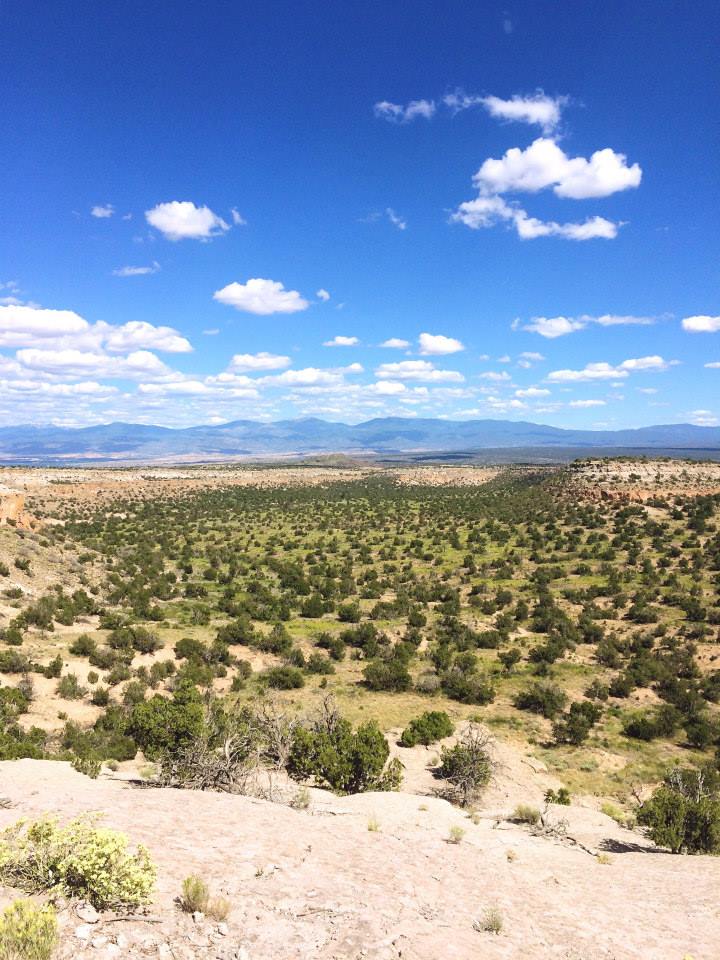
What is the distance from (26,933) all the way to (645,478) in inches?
2976

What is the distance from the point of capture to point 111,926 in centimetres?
572

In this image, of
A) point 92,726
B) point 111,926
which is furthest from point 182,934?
point 92,726

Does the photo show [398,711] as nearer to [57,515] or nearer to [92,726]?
[92,726]

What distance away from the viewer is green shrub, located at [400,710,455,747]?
56.5 feet

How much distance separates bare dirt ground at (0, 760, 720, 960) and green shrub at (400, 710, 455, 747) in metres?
5.45

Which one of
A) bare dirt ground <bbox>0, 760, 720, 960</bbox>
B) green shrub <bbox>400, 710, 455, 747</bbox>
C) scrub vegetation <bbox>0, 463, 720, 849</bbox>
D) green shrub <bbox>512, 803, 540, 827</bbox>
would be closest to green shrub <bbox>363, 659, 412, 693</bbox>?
scrub vegetation <bbox>0, 463, 720, 849</bbox>

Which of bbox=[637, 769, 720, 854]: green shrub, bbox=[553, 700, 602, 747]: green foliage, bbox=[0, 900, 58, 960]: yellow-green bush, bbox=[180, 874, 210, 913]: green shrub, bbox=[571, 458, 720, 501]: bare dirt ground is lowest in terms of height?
bbox=[553, 700, 602, 747]: green foliage

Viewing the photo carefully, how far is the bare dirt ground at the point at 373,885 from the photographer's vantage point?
6008 mm

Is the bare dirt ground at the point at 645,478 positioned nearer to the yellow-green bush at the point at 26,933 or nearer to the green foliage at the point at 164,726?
the green foliage at the point at 164,726

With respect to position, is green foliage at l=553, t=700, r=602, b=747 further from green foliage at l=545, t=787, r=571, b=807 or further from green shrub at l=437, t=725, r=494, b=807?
green shrub at l=437, t=725, r=494, b=807

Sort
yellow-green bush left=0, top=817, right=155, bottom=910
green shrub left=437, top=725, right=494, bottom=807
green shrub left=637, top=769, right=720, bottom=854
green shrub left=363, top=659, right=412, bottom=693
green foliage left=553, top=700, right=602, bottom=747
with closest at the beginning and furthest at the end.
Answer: yellow-green bush left=0, top=817, right=155, bottom=910 < green shrub left=637, top=769, right=720, bottom=854 < green shrub left=437, top=725, right=494, bottom=807 < green foliage left=553, top=700, right=602, bottom=747 < green shrub left=363, top=659, right=412, bottom=693

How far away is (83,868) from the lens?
19.6 feet

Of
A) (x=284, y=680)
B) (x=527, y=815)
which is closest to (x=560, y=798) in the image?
(x=527, y=815)

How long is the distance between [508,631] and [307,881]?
73.3 feet
